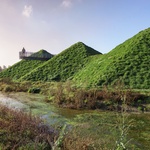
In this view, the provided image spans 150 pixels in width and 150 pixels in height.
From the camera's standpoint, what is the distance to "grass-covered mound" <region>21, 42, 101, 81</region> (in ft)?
138

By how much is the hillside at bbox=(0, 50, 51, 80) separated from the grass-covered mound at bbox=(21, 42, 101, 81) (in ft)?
20.3

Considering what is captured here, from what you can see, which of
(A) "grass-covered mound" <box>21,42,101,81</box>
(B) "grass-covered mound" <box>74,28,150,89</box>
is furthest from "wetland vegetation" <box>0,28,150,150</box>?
(A) "grass-covered mound" <box>21,42,101,81</box>

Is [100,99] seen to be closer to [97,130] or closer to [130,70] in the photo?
[97,130]

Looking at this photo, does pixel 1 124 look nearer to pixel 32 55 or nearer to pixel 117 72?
pixel 117 72

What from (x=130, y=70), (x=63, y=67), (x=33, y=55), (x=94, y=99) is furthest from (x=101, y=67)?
(x=33, y=55)

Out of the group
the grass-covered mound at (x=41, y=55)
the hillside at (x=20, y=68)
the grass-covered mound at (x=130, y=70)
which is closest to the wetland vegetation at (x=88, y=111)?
the grass-covered mound at (x=130, y=70)

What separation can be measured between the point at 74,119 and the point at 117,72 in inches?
621

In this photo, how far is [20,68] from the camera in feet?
186

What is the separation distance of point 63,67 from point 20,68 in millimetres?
15747

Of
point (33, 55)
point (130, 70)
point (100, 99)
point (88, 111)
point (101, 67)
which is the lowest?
point (88, 111)

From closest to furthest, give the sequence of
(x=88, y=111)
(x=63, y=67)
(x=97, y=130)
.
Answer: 1. (x=97, y=130)
2. (x=88, y=111)
3. (x=63, y=67)

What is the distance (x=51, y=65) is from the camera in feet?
159

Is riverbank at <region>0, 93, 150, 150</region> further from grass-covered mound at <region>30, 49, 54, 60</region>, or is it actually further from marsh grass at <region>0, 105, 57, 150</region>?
grass-covered mound at <region>30, 49, 54, 60</region>

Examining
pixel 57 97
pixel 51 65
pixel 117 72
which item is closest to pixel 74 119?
pixel 57 97
